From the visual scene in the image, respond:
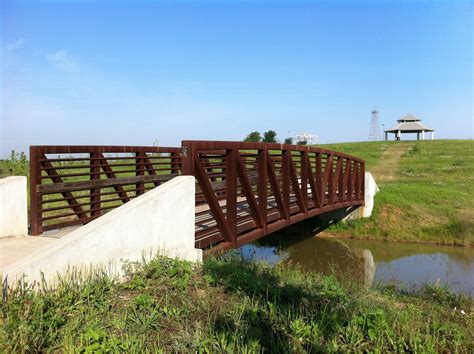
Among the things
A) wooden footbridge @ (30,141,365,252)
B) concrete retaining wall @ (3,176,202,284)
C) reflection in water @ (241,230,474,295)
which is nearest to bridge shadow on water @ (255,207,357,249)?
reflection in water @ (241,230,474,295)

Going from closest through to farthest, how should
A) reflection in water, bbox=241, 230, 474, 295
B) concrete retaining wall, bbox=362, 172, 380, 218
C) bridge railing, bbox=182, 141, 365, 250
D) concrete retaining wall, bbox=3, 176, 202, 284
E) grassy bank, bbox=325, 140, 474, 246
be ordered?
1. concrete retaining wall, bbox=3, 176, 202, 284
2. bridge railing, bbox=182, 141, 365, 250
3. reflection in water, bbox=241, 230, 474, 295
4. grassy bank, bbox=325, 140, 474, 246
5. concrete retaining wall, bbox=362, 172, 380, 218

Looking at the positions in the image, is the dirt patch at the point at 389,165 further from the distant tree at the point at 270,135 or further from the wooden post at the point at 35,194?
the wooden post at the point at 35,194

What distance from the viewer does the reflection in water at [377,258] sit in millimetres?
10617

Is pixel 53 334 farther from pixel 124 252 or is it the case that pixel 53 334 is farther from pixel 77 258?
pixel 124 252

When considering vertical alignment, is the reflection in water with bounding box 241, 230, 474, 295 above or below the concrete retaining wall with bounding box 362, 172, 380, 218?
below

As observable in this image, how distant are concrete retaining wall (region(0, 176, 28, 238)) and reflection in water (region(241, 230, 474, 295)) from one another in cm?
512

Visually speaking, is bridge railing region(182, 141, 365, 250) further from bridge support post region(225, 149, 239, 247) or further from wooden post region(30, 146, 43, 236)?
wooden post region(30, 146, 43, 236)

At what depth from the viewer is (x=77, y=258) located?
4.24 m

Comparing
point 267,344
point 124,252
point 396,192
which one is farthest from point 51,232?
point 396,192

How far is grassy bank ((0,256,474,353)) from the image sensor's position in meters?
3.28

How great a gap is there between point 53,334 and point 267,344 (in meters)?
1.73

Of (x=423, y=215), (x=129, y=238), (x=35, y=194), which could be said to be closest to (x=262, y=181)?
(x=129, y=238)

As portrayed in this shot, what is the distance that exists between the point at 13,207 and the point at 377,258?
10770 mm

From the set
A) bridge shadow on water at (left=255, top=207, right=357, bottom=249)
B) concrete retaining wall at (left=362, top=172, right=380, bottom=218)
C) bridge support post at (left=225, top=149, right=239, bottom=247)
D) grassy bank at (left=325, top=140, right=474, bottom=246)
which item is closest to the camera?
bridge support post at (left=225, top=149, right=239, bottom=247)
